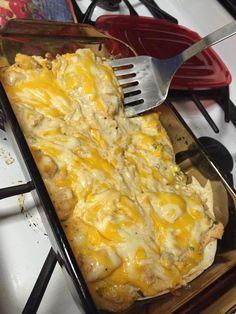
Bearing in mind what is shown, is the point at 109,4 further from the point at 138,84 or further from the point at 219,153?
the point at 219,153

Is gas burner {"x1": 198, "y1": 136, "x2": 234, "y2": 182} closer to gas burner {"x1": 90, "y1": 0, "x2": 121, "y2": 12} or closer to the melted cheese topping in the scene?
the melted cheese topping

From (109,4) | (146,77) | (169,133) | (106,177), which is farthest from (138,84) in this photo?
(109,4)

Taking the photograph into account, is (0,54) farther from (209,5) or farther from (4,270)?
(209,5)

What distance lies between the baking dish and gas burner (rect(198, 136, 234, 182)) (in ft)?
0.66

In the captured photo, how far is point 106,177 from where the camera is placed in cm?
86

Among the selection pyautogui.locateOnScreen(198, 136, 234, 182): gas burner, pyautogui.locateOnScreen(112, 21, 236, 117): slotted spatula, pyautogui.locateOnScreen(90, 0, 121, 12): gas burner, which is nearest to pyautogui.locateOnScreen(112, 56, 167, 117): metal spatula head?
pyautogui.locateOnScreen(112, 21, 236, 117): slotted spatula

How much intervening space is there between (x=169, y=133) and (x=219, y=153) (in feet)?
0.80

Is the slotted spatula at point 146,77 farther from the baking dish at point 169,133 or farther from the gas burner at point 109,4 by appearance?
the gas burner at point 109,4

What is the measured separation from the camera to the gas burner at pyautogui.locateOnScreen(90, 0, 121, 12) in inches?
53.8

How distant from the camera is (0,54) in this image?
0.98 m

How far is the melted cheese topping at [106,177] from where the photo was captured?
77 cm

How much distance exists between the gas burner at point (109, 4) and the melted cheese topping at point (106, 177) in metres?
0.44

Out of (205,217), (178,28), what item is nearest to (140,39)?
(178,28)

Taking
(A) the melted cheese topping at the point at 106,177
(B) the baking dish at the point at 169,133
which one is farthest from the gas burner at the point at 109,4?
(A) the melted cheese topping at the point at 106,177
